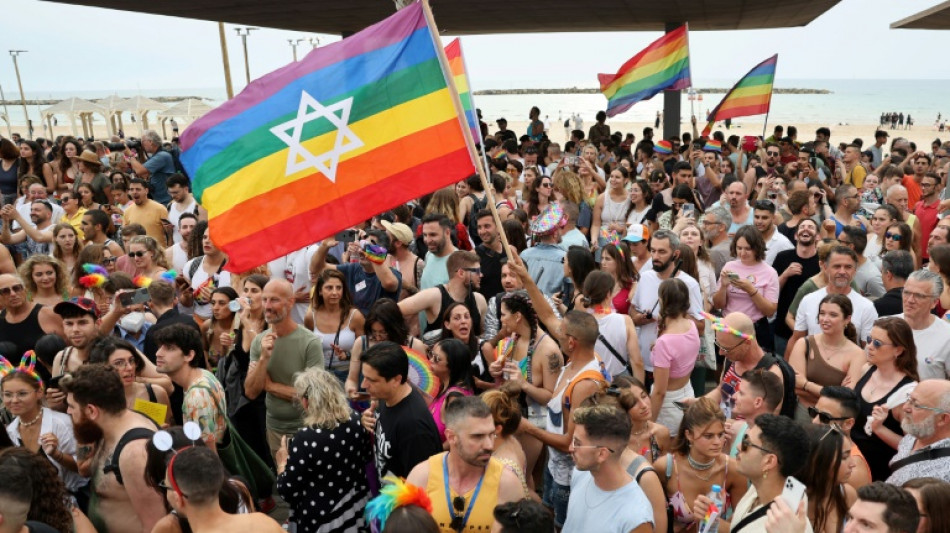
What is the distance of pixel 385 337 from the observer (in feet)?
18.1

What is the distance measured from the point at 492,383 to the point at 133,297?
3060mm

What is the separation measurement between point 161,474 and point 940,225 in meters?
6.72

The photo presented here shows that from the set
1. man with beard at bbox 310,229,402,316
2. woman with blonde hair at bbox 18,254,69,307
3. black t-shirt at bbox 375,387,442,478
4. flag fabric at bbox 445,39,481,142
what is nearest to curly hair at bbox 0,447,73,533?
black t-shirt at bbox 375,387,442,478

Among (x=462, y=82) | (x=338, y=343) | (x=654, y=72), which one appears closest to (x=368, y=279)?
(x=338, y=343)

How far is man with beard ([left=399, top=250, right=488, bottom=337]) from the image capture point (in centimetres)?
625

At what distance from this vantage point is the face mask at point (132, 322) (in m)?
6.34

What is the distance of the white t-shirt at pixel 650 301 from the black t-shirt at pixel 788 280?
126 centimetres

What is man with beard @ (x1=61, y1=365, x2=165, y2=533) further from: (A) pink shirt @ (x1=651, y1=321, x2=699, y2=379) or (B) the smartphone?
(A) pink shirt @ (x1=651, y1=321, x2=699, y2=379)

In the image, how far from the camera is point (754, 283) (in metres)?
6.98

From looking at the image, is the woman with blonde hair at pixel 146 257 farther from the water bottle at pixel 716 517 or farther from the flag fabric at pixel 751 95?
the flag fabric at pixel 751 95

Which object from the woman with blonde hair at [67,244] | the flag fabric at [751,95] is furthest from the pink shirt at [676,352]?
the flag fabric at [751,95]

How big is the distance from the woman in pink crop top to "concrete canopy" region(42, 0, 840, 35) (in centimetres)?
1279

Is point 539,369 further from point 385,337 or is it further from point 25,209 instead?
point 25,209

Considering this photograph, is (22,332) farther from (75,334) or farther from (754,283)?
(754,283)
